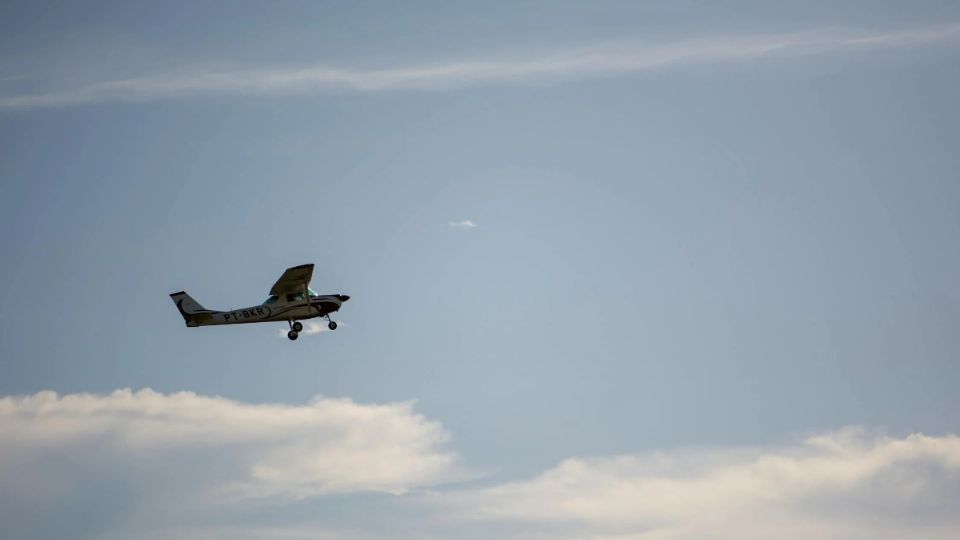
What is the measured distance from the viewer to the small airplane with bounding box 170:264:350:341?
8088 centimetres

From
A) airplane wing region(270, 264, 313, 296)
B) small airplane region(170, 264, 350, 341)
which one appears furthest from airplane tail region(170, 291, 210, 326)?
airplane wing region(270, 264, 313, 296)

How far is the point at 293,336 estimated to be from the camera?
3221 inches

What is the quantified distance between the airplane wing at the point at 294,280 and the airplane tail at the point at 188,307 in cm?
526

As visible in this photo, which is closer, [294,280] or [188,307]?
[294,280]

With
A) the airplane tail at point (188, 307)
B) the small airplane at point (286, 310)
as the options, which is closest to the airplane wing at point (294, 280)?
the small airplane at point (286, 310)

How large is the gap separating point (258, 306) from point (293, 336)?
2947 millimetres

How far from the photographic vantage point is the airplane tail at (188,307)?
270 feet

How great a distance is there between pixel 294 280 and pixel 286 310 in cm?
251

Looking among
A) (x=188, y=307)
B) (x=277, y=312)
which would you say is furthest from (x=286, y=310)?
(x=188, y=307)

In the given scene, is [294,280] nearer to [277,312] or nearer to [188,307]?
[277,312]

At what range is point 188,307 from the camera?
8275 centimetres

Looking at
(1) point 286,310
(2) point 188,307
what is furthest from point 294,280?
(2) point 188,307

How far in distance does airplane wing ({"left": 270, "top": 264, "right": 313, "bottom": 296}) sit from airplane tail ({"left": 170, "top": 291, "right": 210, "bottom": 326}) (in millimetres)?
5260

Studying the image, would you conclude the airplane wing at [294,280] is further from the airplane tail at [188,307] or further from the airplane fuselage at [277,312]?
the airplane tail at [188,307]
